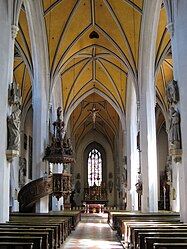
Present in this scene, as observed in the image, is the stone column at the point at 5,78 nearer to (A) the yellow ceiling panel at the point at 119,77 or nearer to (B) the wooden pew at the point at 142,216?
(B) the wooden pew at the point at 142,216

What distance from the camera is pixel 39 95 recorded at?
19250mm

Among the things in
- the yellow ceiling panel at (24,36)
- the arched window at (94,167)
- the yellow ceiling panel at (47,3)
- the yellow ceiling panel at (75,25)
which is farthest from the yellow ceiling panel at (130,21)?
the arched window at (94,167)

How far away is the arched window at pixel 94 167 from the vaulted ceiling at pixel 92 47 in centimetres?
1382

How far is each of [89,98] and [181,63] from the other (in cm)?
2189

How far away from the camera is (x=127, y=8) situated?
18.3 metres

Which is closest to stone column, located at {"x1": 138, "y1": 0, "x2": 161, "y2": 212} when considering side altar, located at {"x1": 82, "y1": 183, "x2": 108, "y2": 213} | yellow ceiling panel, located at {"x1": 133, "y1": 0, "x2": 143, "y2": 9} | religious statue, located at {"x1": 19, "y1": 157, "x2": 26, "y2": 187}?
yellow ceiling panel, located at {"x1": 133, "y1": 0, "x2": 143, "y2": 9}

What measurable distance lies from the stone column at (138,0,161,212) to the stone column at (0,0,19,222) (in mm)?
7515

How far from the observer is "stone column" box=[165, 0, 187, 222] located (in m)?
10.8

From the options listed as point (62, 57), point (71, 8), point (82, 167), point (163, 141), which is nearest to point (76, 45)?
point (62, 57)

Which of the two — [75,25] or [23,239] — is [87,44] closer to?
[75,25]

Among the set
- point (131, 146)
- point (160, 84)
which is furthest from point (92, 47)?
point (131, 146)

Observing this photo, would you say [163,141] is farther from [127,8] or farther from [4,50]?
[4,50]

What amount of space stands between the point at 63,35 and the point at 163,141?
16.2 m

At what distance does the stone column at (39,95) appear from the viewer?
18.0 m
